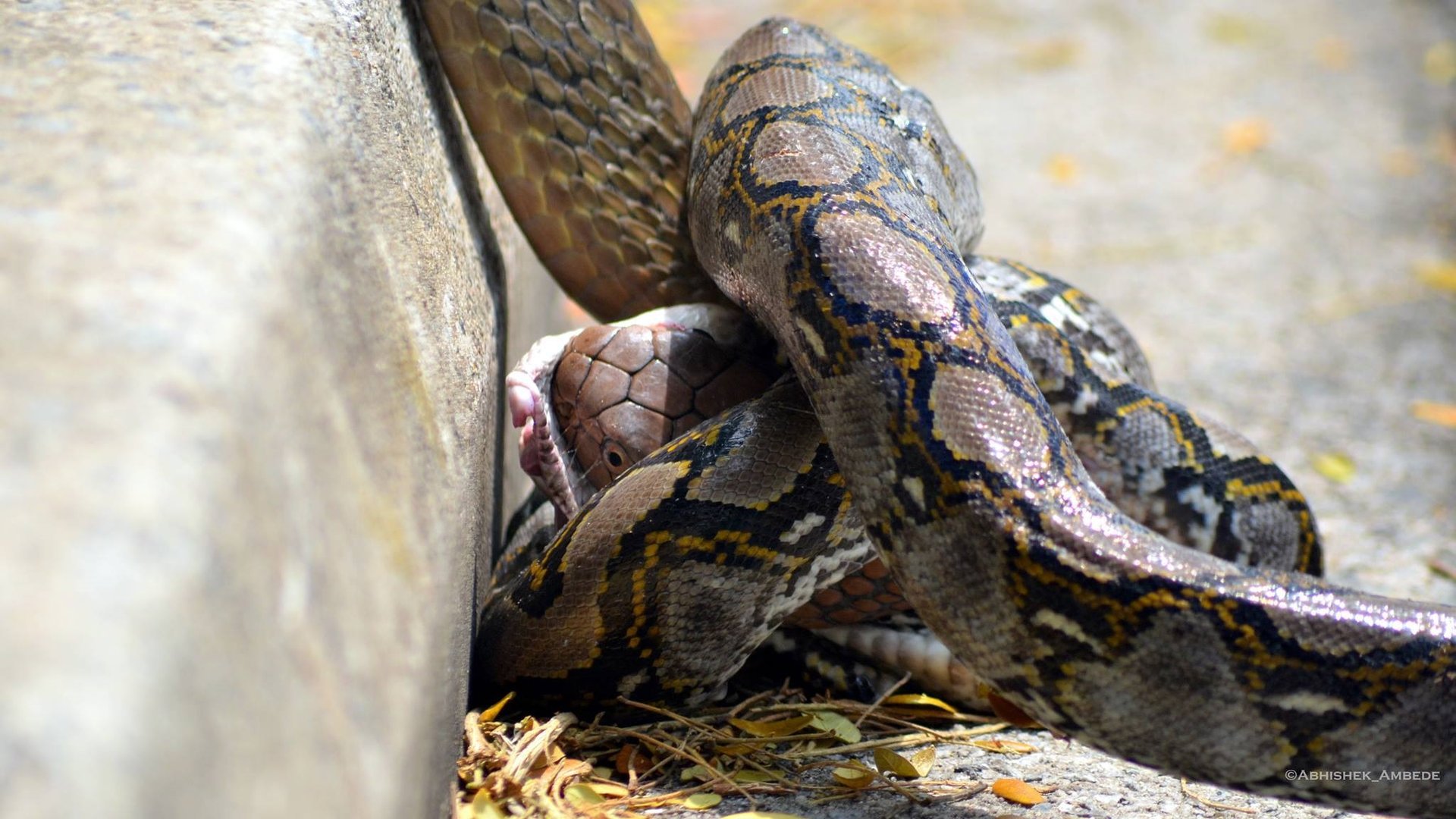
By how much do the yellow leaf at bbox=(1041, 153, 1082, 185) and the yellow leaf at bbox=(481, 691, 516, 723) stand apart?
6556mm

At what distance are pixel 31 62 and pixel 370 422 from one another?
886 millimetres

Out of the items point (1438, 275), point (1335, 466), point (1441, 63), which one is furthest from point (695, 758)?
point (1441, 63)

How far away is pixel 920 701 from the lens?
10.6 feet

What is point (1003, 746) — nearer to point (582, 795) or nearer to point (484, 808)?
point (582, 795)

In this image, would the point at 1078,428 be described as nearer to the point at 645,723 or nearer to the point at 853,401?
the point at 853,401

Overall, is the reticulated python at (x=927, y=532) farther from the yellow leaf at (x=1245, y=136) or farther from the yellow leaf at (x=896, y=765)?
the yellow leaf at (x=1245, y=136)

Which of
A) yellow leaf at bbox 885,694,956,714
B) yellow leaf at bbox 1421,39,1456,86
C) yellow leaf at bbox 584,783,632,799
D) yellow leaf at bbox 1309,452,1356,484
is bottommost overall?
yellow leaf at bbox 584,783,632,799

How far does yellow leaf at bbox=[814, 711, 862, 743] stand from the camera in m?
2.94

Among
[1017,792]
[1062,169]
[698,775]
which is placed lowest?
[698,775]

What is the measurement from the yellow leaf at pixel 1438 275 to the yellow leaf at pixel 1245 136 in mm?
1919

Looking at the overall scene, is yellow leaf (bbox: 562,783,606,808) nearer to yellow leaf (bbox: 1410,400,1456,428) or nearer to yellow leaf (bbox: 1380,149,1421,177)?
yellow leaf (bbox: 1410,400,1456,428)

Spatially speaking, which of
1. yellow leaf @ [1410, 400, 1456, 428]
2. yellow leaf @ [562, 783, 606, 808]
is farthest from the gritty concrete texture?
yellow leaf @ [1410, 400, 1456, 428]

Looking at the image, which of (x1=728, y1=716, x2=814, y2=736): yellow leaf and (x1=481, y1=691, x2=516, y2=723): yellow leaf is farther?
(x1=728, y1=716, x2=814, y2=736): yellow leaf

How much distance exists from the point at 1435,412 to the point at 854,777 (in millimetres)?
4437
